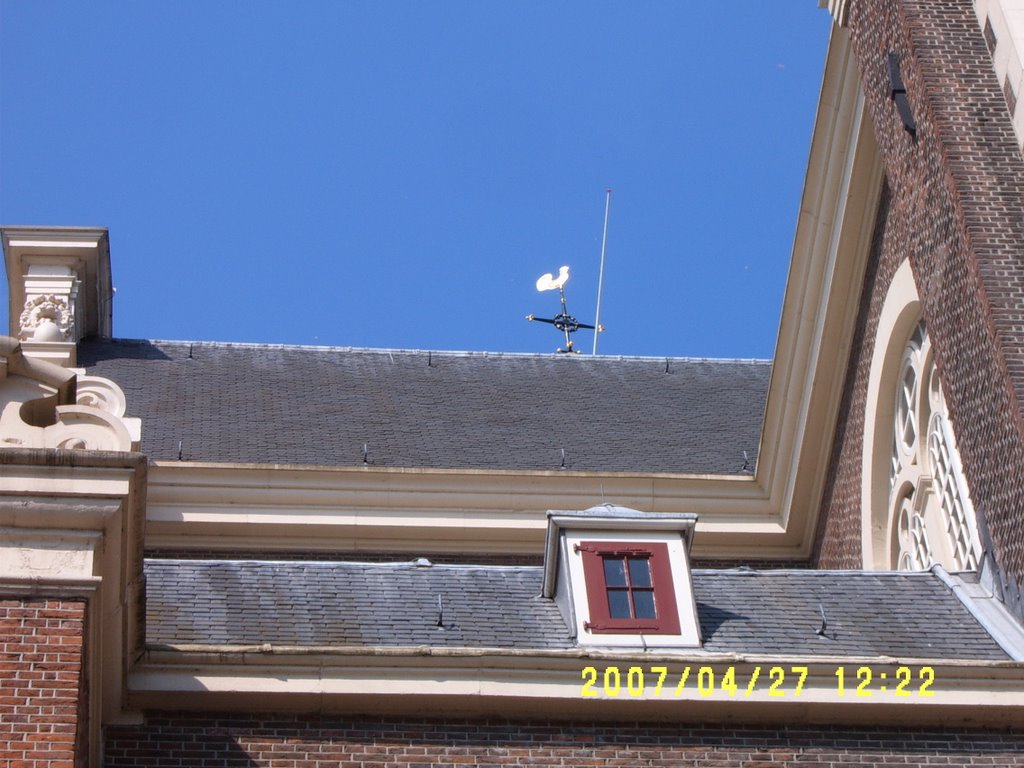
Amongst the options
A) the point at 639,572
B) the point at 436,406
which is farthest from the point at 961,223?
the point at 436,406

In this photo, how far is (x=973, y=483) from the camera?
13625 millimetres

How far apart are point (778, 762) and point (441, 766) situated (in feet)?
6.72

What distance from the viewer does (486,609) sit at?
41.2ft

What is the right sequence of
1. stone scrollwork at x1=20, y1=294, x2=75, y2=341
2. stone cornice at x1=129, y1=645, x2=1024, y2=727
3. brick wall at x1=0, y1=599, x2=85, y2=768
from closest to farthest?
brick wall at x1=0, y1=599, x2=85, y2=768
stone cornice at x1=129, y1=645, x2=1024, y2=727
stone scrollwork at x1=20, y1=294, x2=75, y2=341

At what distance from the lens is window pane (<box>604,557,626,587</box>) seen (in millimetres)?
12305

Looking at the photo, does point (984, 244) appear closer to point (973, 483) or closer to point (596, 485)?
point (973, 483)

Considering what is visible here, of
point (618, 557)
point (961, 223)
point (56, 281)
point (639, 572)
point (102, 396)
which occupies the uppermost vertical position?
point (56, 281)

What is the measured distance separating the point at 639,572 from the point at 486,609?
43.2 inches

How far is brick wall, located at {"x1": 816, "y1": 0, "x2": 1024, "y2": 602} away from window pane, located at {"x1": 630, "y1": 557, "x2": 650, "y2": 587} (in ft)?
8.80
